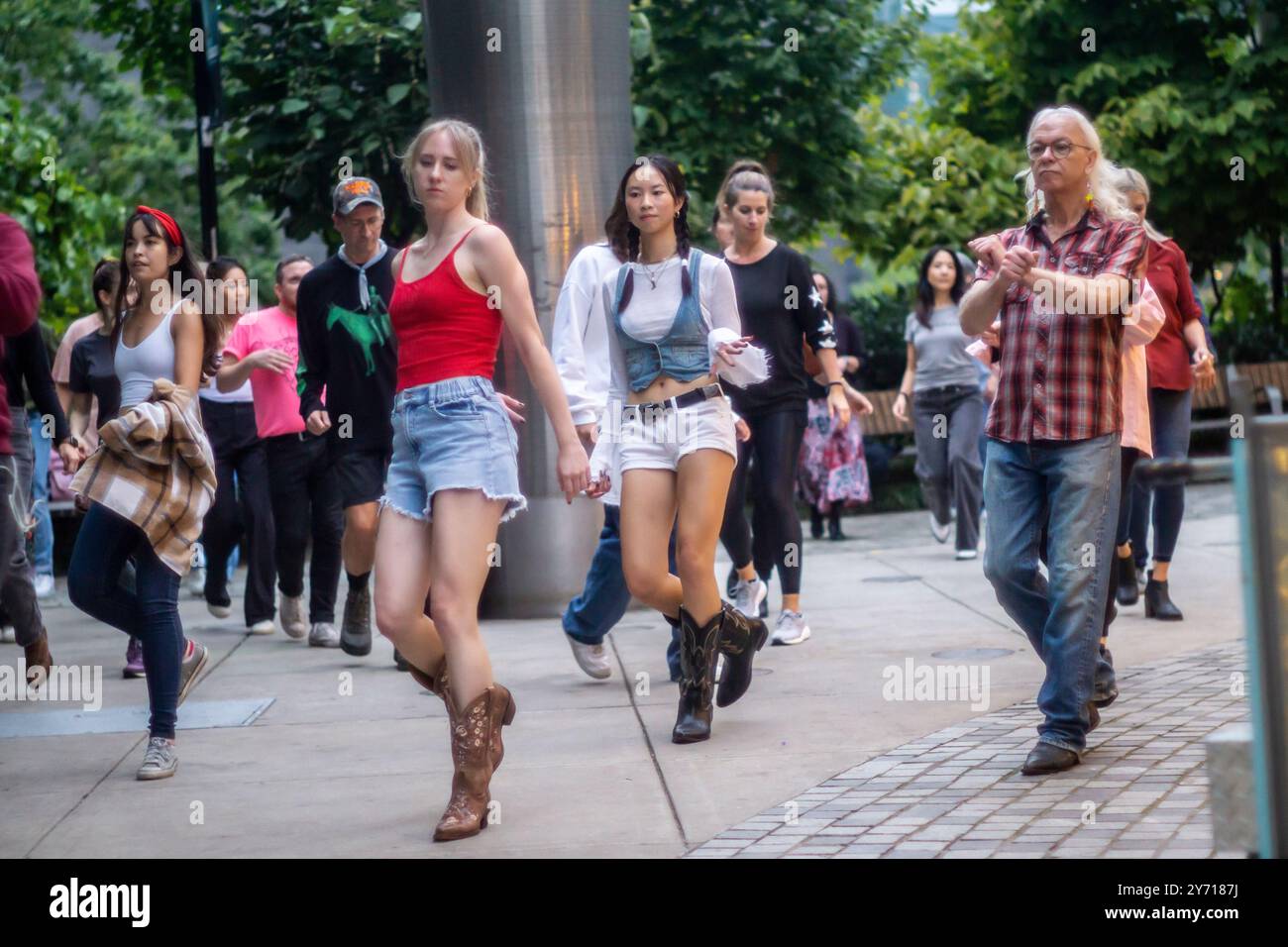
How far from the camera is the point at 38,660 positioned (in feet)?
25.3

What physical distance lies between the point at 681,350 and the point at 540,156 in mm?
3532

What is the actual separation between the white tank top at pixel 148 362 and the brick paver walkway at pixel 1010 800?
2822mm

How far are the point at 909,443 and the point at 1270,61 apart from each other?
5.39 m

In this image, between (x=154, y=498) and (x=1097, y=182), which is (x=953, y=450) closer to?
(x=1097, y=182)

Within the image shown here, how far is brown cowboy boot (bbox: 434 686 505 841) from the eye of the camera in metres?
4.88

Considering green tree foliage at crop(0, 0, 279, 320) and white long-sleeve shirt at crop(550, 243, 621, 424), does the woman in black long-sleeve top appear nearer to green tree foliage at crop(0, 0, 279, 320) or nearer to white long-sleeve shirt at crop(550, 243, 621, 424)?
white long-sleeve shirt at crop(550, 243, 621, 424)

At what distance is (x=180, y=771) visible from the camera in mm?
6016

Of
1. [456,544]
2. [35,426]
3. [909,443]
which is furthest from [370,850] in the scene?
[909,443]

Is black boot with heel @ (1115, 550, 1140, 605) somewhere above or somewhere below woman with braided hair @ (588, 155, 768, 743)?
below

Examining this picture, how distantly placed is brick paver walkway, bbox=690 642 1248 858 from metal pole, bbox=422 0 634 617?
358 centimetres

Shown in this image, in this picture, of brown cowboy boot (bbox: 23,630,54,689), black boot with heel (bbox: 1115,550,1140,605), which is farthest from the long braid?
black boot with heel (bbox: 1115,550,1140,605)

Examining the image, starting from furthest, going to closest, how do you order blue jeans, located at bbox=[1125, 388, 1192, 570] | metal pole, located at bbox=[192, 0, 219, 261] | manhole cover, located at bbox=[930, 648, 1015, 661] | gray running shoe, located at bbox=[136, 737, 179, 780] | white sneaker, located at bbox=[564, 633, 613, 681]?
metal pole, located at bbox=[192, 0, 219, 261], blue jeans, located at bbox=[1125, 388, 1192, 570], manhole cover, located at bbox=[930, 648, 1015, 661], white sneaker, located at bbox=[564, 633, 613, 681], gray running shoe, located at bbox=[136, 737, 179, 780]

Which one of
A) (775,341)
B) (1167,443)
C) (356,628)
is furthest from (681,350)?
(1167,443)
